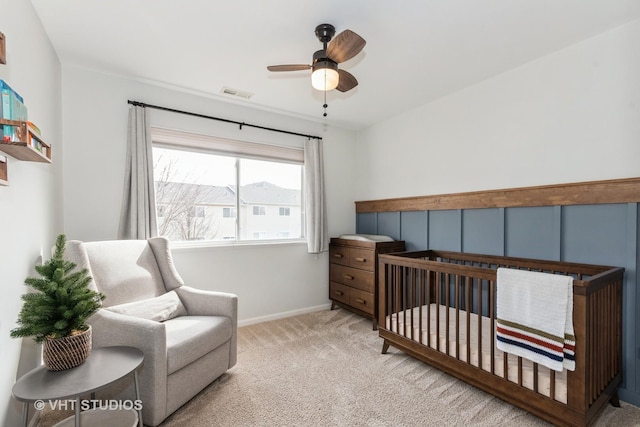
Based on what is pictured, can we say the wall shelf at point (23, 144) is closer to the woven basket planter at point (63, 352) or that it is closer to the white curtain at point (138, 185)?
the woven basket planter at point (63, 352)

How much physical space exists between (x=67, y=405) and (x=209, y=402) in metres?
0.84

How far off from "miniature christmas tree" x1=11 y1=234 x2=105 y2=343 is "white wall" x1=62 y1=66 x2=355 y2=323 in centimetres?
137

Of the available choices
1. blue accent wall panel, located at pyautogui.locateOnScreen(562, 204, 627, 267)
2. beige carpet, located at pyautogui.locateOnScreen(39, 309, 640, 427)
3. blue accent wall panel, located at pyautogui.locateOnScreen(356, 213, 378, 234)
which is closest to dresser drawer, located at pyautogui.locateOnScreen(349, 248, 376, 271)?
blue accent wall panel, located at pyautogui.locateOnScreen(356, 213, 378, 234)

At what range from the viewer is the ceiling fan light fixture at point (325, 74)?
189cm

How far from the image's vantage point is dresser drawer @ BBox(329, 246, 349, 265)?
3.57m

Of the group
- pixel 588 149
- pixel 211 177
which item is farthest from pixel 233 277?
pixel 588 149

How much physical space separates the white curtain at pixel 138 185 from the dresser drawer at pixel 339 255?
199 centimetres

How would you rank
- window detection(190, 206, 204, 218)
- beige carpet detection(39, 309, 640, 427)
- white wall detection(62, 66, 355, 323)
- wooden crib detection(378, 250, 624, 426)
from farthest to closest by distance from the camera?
window detection(190, 206, 204, 218)
white wall detection(62, 66, 355, 323)
beige carpet detection(39, 309, 640, 427)
wooden crib detection(378, 250, 624, 426)

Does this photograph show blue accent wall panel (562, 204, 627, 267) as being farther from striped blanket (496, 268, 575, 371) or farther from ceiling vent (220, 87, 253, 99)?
ceiling vent (220, 87, 253, 99)

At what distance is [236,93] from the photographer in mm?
3006

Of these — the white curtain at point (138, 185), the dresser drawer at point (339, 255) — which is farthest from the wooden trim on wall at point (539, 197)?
the white curtain at point (138, 185)

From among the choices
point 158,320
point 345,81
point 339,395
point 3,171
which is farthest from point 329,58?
point 339,395

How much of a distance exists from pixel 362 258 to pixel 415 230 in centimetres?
67

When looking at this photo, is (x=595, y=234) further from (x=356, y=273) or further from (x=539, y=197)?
(x=356, y=273)
